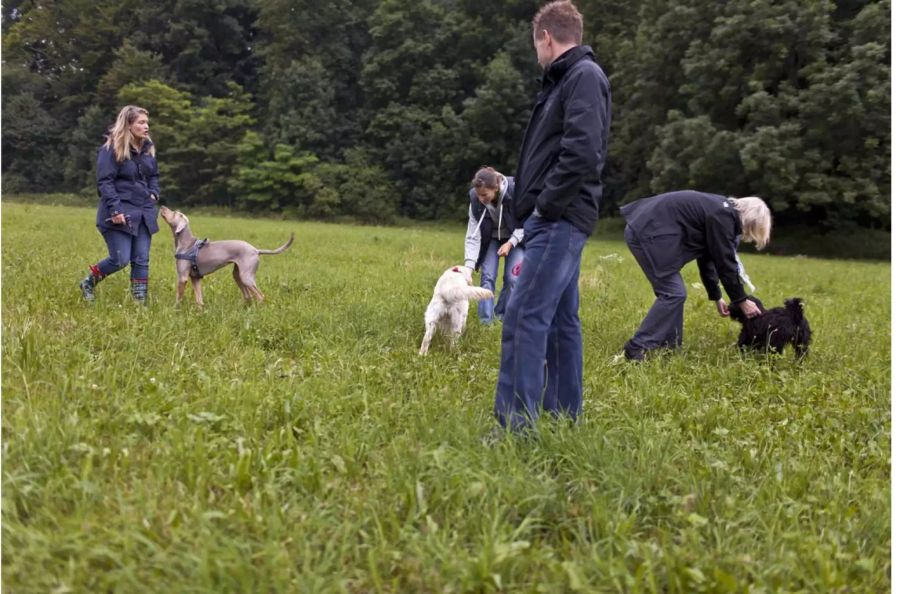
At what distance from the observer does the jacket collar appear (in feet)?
11.2

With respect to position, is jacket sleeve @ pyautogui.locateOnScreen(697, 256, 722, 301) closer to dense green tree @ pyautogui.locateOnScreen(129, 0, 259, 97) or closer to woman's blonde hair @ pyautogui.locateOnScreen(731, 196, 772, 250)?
woman's blonde hair @ pyautogui.locateOnScreen(731, 196, 772, 250)

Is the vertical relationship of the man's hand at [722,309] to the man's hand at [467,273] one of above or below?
below

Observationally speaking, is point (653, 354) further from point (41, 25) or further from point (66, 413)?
point (41, 25)

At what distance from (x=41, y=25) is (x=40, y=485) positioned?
57.9 metres

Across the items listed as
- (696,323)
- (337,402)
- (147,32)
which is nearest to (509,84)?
(147,32)

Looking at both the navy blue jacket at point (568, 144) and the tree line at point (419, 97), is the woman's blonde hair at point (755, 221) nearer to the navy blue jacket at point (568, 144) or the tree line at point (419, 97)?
the navy blue jacket at point (568, 144)

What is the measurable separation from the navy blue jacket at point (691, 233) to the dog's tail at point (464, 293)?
1464 mm

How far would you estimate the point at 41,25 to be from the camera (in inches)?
1940

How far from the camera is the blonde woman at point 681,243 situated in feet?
18.1

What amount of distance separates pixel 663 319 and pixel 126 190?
196 inches

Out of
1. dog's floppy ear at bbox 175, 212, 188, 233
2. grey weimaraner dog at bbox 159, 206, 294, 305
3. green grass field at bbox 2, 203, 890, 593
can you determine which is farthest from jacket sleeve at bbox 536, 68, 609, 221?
dog's floppy ear at bbox 175, 212, 188, 233

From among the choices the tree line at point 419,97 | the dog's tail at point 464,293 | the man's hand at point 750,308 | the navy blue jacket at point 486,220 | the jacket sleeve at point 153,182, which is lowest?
the man's hand at point 750,308

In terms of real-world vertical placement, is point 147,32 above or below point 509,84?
above

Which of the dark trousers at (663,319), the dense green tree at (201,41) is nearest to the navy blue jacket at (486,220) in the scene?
the dark trousers at (663,319)
